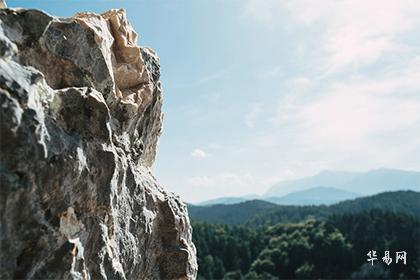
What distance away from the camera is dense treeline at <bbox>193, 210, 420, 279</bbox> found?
10050 cm

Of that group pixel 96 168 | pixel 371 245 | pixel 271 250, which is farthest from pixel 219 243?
pixel 96 168

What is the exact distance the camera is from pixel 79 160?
10664mm

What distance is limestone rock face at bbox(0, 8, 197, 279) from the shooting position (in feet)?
30.5

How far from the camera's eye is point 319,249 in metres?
→ 107

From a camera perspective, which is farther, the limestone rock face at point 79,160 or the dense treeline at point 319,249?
the dense treeline at point 319,249

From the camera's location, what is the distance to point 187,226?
58.6 feet

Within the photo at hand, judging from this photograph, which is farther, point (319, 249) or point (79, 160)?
point (319, 249)

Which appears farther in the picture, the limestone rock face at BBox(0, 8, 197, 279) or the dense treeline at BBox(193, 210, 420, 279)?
the dense treeline at BBox(193, 210, 420, 279)

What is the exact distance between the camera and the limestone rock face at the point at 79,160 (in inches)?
366

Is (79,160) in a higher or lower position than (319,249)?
higher

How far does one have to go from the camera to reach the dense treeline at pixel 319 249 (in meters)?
100

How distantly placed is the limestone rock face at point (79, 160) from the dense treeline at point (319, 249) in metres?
89.7

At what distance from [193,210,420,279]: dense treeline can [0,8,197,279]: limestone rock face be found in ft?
294

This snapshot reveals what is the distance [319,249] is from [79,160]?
4126 inches
